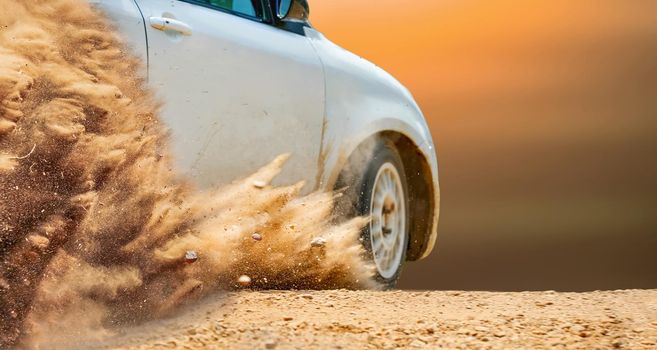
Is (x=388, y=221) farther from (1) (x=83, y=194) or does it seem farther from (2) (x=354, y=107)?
(1) (x=83, y=194)

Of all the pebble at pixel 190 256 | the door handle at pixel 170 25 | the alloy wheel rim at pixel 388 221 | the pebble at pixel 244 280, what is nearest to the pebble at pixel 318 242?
the alloy wheel rim at pixel 388 221

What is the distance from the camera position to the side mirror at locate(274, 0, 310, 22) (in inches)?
209

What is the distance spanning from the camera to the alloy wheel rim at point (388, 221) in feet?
19.1

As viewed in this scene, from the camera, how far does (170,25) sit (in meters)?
4.26

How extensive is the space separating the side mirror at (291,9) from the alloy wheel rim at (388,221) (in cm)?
97

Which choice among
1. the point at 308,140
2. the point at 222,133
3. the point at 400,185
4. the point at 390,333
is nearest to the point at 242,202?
the point at 222,133

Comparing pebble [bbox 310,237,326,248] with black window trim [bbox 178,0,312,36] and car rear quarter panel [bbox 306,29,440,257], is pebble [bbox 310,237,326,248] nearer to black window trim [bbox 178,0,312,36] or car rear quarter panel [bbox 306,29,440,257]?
car rear quarter panel [bbox 306,29,440,257]

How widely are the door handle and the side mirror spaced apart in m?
1.01

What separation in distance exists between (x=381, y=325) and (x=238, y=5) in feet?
6.36

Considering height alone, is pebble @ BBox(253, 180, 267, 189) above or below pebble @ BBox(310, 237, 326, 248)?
above

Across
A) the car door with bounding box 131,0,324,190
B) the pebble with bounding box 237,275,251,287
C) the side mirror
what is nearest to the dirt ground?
the pebble with bounding box 237,275,251,287

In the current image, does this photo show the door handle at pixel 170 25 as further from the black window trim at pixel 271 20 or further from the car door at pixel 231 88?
the black window trim at pixel 271 20

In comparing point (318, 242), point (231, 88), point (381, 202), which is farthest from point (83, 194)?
point (381, 202)

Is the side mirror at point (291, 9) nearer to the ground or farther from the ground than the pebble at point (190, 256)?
farther from the ground
